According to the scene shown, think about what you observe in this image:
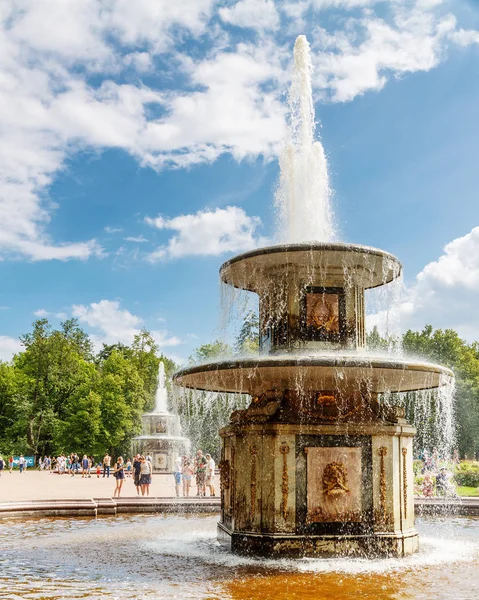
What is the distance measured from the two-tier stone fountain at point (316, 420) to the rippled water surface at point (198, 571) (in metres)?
0.52

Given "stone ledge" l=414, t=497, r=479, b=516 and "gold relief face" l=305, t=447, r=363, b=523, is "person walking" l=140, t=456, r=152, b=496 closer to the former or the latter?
"stone ledge" l=414, t=497, r=479, b=516

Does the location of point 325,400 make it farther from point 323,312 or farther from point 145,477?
point 145,477

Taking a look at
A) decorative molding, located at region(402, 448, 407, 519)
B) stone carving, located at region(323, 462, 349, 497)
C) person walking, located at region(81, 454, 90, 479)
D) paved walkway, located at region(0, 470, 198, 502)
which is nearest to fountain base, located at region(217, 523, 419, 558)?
decorative molding, located at region(402, 448, 407, 519)

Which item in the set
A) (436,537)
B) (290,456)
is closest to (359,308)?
(290,456)

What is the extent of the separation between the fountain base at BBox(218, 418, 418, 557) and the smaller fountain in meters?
37.9

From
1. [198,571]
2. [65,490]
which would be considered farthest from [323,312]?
[65,490]

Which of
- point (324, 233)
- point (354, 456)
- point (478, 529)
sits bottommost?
point (478, 529)

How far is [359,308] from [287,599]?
5.68m

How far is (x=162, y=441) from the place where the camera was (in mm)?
48969

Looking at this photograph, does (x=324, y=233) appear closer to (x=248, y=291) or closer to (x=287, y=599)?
(x=248, y=291)

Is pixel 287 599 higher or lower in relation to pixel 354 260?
lower

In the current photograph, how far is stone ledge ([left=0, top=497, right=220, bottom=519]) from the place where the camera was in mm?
17859

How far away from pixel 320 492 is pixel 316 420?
3.76ft

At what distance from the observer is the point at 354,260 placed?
1228 centimetres
